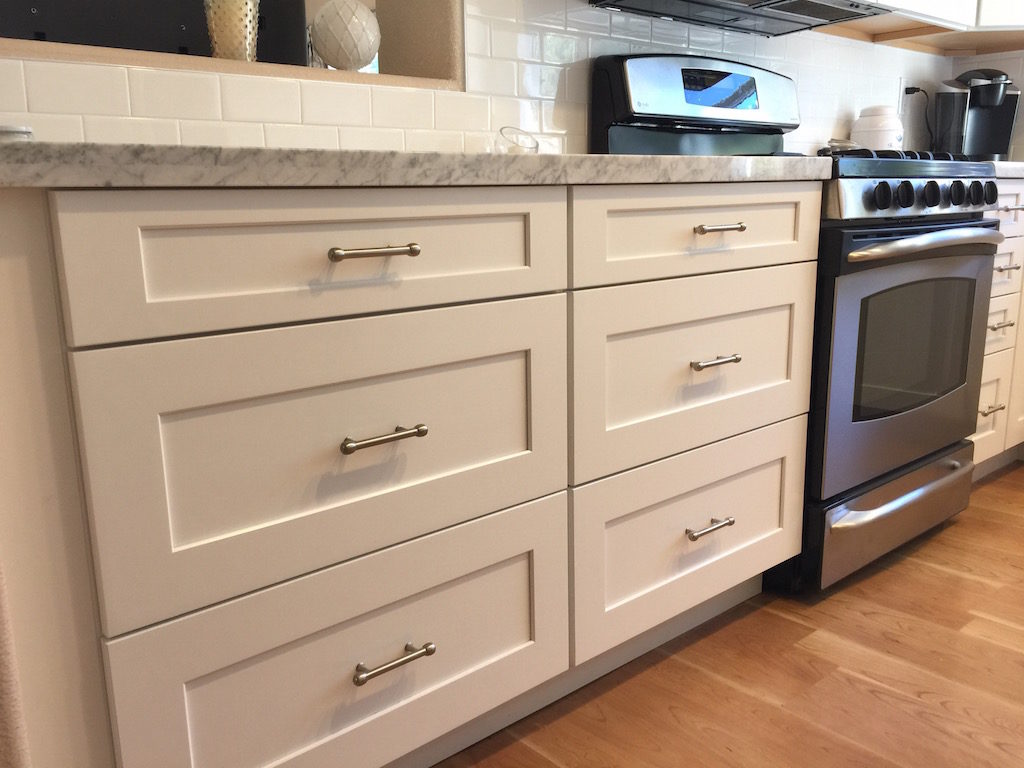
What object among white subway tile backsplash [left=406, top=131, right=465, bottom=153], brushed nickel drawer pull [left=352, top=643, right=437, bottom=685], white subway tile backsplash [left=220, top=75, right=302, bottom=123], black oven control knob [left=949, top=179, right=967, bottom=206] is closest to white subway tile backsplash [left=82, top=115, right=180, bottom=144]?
white subway tile backsplash [left=220, top=75, right=302, bottom=123]

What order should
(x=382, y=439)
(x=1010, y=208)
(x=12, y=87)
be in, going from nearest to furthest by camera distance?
1. (x=382, y=439)
2. (x=12, y=87)
3. (x=1010, y=208)

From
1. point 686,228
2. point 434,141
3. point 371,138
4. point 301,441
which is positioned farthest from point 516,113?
point 301,441

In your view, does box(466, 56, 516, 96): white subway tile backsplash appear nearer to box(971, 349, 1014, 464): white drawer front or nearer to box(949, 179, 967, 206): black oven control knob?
box(949, 179, 967, 206): black oven control knob

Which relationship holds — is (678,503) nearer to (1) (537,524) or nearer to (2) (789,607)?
(1) (537,524)

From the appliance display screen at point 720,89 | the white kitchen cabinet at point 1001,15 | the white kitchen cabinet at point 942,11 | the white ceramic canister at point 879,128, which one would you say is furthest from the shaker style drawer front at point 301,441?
the white kitchen cabinet at point 1001,15

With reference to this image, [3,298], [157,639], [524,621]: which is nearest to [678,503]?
[524,621]

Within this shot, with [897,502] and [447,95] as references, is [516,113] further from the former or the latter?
[897,502]

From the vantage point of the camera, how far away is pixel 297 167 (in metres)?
0.98

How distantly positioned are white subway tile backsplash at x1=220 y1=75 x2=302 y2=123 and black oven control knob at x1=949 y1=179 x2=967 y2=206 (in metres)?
1.40

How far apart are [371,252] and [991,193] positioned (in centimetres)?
170

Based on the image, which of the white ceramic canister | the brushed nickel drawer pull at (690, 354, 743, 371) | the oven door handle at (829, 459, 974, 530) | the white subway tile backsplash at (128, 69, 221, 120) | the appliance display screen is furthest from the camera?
the white ceramic canister

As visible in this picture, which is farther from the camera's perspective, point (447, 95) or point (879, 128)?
point (879, 128)

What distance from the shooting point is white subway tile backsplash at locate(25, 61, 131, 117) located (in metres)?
1.33

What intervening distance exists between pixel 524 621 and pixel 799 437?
2.47ft
